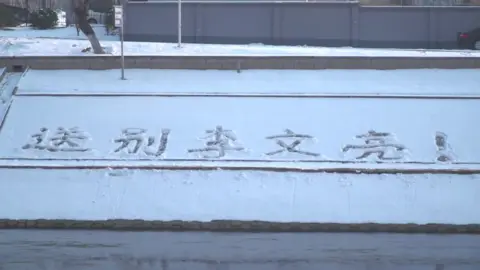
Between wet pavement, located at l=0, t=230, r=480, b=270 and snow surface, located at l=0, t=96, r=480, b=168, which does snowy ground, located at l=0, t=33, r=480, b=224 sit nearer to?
snow surface, located at l=0, t=96, r=480, b=168

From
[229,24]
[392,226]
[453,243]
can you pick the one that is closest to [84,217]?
[392,226]

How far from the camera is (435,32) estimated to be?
23219 mm

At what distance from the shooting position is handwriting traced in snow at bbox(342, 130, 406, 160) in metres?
10.7

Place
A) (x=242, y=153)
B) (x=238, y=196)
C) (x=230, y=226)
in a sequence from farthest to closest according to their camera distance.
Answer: (x=242, y=153) → (x=238, y=196) → (x=230, y=226)

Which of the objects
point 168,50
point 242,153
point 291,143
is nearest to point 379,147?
point 291,143

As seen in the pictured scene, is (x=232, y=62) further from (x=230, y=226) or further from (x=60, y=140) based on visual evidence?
(x=230, y=226)

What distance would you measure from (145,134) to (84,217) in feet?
7.45

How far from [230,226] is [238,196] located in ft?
2.24

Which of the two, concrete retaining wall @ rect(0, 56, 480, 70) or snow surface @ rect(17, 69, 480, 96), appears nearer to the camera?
snow surface @ rect(17, 69, 480, 96)

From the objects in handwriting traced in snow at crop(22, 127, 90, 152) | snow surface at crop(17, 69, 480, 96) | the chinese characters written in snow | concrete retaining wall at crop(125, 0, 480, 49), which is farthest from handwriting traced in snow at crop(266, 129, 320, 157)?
concrete retaining wall at crop(125, 0, 480, 49)

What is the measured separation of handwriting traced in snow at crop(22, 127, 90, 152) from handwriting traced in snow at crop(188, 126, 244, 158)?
5.54 ft

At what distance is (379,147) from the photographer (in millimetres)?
10898

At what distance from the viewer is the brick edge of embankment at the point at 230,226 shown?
9203mm

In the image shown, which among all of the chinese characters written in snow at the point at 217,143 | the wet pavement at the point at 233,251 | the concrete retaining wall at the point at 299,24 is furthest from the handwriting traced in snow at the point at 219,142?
the concrete retaining wall at the point at 299,24
